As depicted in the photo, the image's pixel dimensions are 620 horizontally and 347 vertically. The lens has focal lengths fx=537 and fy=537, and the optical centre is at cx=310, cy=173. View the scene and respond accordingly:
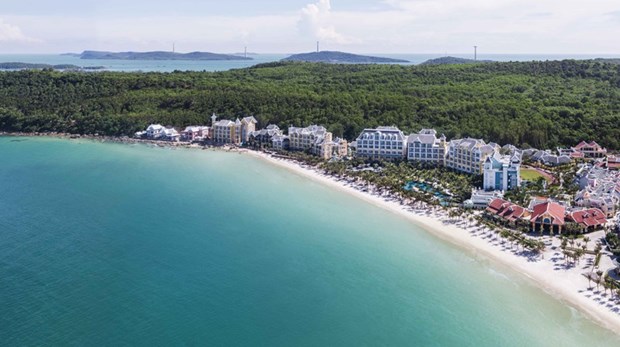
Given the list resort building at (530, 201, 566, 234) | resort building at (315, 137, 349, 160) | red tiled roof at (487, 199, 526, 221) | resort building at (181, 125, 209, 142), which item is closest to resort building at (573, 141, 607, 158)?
red tiled roof at (487, 199, 526, 221)

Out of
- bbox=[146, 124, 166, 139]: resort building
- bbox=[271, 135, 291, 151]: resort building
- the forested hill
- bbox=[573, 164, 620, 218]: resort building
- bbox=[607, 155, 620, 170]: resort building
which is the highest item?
the forested hill

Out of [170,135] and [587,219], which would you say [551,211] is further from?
[170,135]

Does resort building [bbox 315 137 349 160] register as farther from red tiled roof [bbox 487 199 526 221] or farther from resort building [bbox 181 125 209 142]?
red tiled roof [bbox 487 199 526 221]

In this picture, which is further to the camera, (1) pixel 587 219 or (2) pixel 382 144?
(2) pixel 382 144

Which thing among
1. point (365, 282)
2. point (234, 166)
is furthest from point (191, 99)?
point (365, 282)

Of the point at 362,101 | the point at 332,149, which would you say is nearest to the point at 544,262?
the point at 332,149

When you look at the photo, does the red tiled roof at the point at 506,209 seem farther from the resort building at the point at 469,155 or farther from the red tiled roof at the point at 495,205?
the resort building at the point at 469,155

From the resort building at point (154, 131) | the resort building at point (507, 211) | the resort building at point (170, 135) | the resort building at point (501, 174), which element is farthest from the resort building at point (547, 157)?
the resort building at point (154, 131)
